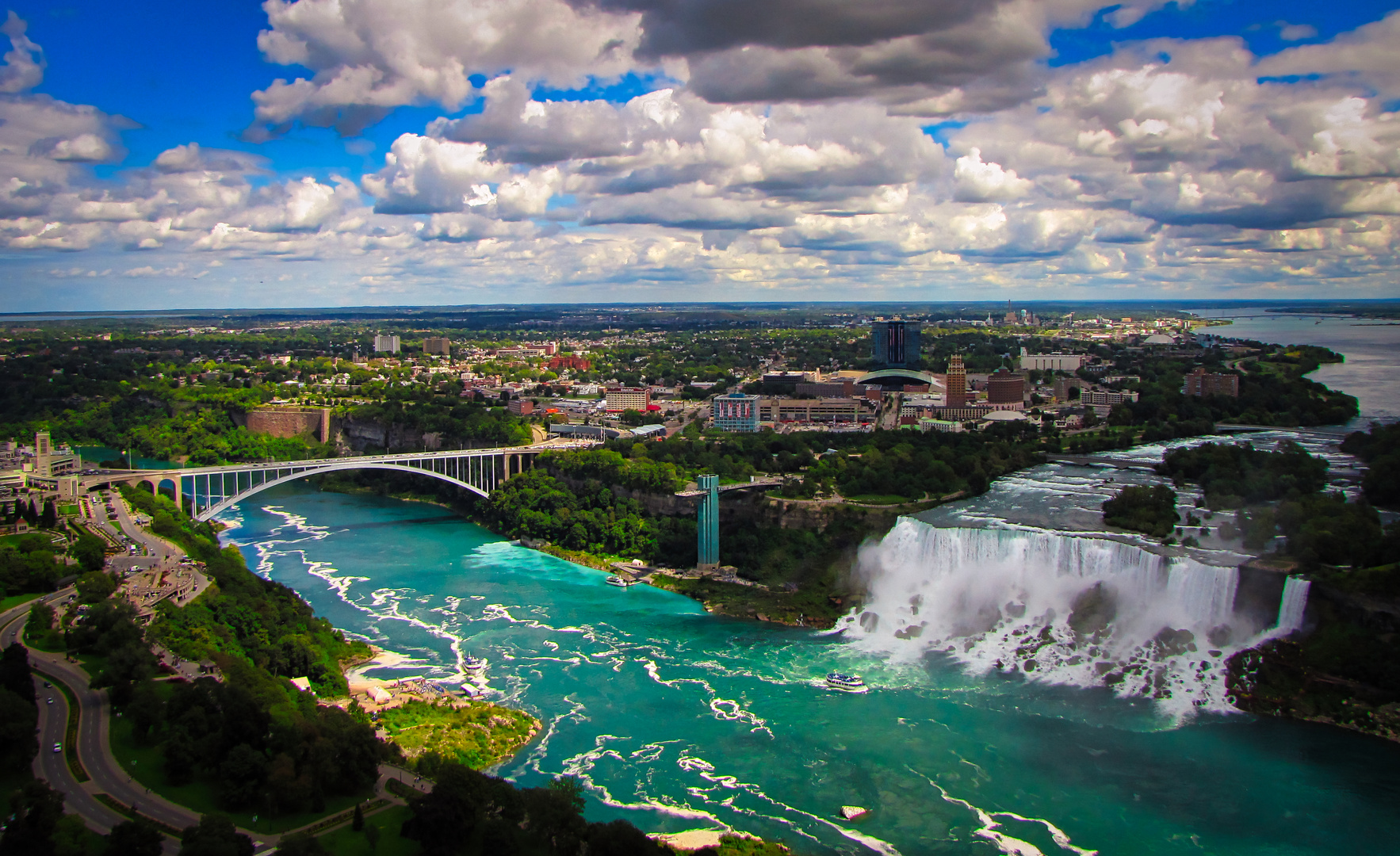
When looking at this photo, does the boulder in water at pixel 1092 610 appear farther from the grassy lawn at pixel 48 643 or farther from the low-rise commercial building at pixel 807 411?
the low-rise commercial building at pixel 807 411

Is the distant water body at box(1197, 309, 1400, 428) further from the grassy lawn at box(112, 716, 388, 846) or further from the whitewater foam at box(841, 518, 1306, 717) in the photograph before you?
the grassy lawn at box(112, 716, 388, 846)

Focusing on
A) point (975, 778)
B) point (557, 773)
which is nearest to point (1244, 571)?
point (975, 778)

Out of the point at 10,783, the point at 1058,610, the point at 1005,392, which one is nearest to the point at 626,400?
the point at 1005,392

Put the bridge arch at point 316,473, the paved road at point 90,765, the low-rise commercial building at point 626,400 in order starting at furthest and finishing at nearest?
the low-rise commercial building at point 626,400
the bridge arch at point 316,473
the paved road at point 90,765

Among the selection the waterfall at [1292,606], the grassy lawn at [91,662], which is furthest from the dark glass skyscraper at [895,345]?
the grassy lawn at [91,662]

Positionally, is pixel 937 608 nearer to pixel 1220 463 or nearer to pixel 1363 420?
pixel 1220 463
